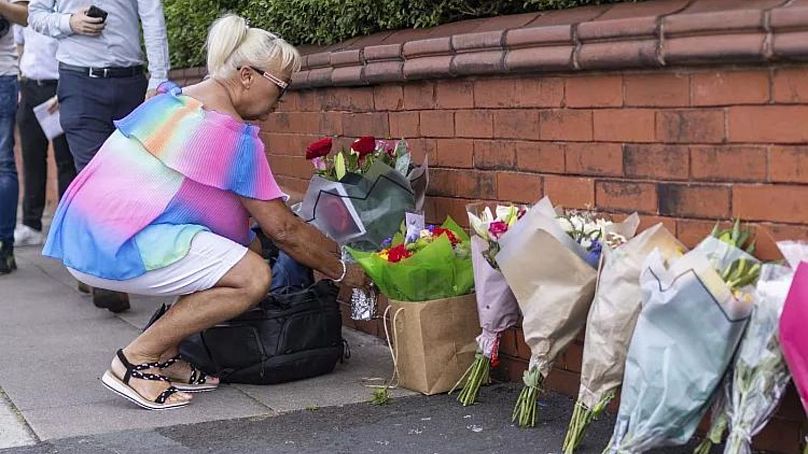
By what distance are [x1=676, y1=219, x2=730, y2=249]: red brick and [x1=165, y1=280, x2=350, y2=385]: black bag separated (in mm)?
1571

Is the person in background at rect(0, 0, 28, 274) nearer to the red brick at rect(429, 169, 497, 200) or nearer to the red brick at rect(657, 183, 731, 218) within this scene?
the red brick at rect(429, 169, 497, 200)

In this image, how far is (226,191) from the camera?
461cm

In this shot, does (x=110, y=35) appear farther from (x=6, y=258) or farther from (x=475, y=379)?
(x=475, y=379)

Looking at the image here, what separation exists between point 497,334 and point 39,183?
559 centimetres

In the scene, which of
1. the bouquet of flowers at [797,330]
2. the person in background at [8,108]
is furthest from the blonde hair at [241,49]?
the person in background at [8,108]

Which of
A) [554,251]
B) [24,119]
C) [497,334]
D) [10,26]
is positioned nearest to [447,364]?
[497,334]

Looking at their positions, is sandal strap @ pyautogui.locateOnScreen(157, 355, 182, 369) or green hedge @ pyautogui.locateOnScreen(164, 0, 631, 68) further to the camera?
green hedge @ pyautogui.locateOnScreen(164, 0, 631, 68)

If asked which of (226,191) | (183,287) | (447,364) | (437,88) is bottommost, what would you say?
(447,364)

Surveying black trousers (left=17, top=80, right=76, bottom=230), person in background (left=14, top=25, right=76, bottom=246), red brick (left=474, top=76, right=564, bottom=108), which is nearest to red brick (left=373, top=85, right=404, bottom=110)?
red brick (left=474, top=76, right=564, bottom=108)

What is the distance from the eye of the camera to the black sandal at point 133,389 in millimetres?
4574

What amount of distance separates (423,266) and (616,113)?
89 cm

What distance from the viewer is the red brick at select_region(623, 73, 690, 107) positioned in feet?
12.3

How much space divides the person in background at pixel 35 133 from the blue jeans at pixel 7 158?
0.32m

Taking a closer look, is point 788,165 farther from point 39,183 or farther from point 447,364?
point 39,183
